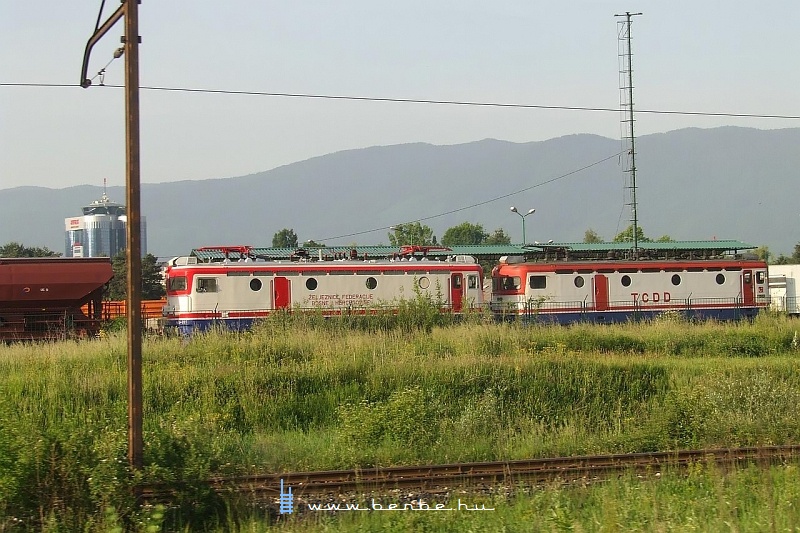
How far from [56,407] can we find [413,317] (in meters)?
13.1

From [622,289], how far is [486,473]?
24256 millimetres

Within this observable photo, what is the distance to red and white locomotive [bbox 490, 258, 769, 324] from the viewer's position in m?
34.2

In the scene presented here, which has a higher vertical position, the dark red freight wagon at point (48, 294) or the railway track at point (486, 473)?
the dark red freight wagon at point (48, 294)

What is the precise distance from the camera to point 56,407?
15086mm

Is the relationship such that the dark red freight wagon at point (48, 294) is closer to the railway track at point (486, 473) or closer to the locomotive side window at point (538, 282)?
the locomotive side window at point (538, 282)

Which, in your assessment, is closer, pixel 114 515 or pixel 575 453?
pixel 114 515

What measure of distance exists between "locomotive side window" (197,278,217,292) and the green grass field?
587 centimetres

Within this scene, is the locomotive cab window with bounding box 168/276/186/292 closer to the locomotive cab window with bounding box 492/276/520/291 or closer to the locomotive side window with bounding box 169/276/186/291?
the locomotive side window with bounding box 169/276/186/291

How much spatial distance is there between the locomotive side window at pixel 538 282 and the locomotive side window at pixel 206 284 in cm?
1305

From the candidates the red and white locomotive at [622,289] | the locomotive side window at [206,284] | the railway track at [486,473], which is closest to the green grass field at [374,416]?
the railway track at [486,473]

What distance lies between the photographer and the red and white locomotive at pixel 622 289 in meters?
34.2

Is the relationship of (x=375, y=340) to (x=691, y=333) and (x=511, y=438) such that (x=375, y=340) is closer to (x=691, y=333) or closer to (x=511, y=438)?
(x=511, y=438)

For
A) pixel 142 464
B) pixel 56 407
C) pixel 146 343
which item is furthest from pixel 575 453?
pixel 146 343

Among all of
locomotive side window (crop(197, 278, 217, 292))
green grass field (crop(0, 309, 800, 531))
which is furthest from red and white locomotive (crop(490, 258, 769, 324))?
locomotive side window (crop(197, 278, 217, 292))
